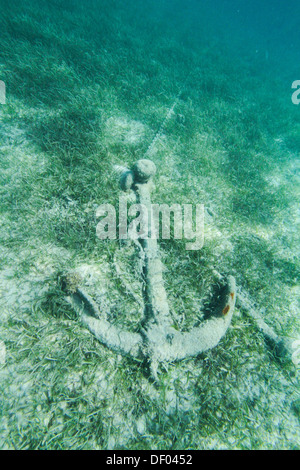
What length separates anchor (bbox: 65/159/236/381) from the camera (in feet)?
7.14

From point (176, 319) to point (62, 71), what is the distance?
7010 mm

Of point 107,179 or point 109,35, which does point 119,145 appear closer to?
point 107,179

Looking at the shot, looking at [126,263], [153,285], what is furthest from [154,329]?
[126,263]

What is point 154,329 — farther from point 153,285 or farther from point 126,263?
point 126,263

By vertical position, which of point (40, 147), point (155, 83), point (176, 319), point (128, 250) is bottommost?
point (176, 319)

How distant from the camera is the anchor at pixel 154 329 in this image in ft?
7.14

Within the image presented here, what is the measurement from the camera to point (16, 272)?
270cm

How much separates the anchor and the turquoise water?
52mm

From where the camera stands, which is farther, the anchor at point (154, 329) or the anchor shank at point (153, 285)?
the anchor shank at point (153, 285)

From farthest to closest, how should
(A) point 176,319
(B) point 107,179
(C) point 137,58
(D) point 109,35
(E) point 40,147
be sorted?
(D) point 109,35 < (C) point 137,58 < (E) point 40,147 < (B) point 107,179 < (A) point 176,319

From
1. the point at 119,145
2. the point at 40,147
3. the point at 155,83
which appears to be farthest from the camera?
the point at 155,83

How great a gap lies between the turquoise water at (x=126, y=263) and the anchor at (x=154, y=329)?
2.0 inches

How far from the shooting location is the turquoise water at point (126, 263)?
2127 millimetres

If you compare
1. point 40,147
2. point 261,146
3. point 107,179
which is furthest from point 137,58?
point 107,179
